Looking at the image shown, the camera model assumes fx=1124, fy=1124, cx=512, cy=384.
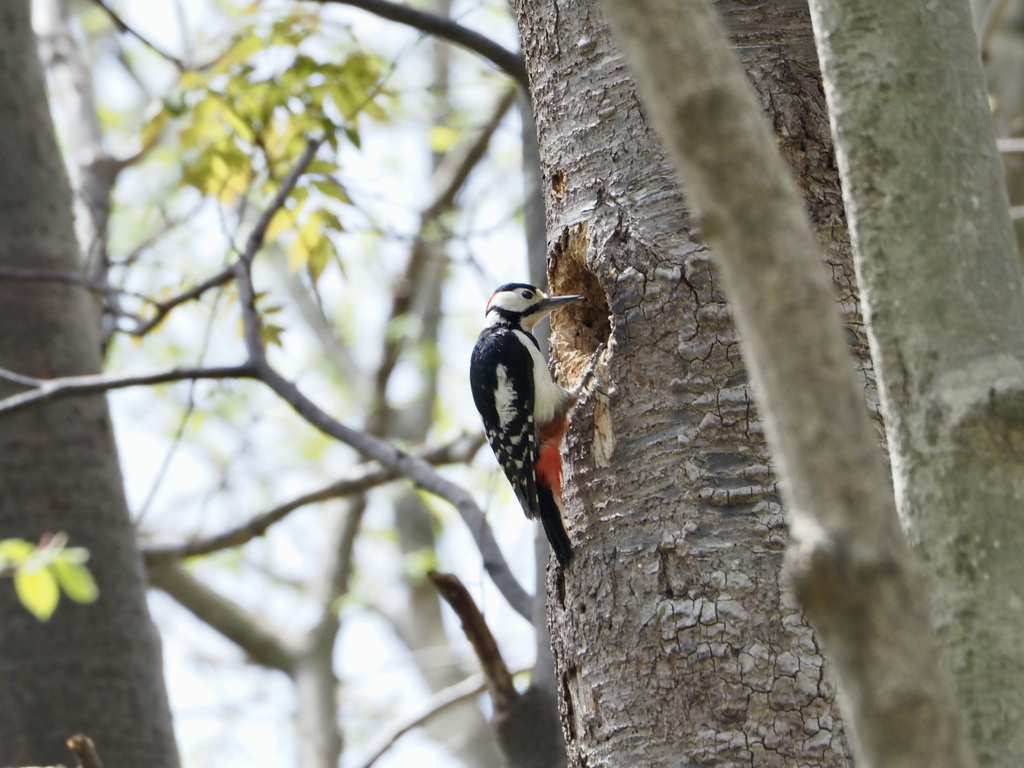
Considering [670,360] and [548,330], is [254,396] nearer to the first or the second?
[548,330]

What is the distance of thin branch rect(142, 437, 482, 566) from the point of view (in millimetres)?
4430

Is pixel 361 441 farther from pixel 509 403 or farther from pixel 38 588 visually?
pixel 38 588

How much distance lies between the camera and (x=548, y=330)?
4.05 metres

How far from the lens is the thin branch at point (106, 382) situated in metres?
3.10

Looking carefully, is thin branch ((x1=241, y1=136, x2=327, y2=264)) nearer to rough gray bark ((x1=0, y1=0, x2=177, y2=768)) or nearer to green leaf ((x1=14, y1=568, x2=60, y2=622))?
rough gray bark ((x1=0, y1=0, x2=177, y2=768))

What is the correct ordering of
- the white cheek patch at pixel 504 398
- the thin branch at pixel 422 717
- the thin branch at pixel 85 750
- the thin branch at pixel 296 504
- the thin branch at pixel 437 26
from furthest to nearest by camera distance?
the thin branch at pixel 296 504 < the thin branch at pixel 422 717 < the white cheek patch at pixel 504 398 < the thin branch at pixel 437 26 < the thin branch at pixel 85 750

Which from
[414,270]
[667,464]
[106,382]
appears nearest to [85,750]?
[106,382]

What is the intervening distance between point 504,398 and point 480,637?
0.99 m

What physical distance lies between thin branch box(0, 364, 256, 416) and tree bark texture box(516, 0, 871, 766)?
1.12m

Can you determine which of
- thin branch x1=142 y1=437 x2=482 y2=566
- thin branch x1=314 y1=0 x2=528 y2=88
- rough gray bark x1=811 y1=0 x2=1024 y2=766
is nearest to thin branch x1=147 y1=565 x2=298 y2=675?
thin branch x1=142 y1=437 x2=482 y2=566

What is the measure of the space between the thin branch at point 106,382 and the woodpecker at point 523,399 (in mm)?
860

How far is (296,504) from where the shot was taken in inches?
177

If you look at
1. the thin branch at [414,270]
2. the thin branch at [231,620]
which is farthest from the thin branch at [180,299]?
the thin branch at [414,270]

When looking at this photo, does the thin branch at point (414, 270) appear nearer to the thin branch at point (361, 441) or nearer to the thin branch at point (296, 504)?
the thin branch at point (296, 504)
